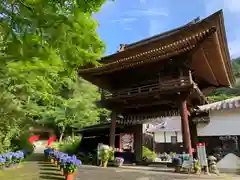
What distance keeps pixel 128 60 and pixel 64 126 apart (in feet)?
57.7

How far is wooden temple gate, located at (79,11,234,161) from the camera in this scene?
378 inches

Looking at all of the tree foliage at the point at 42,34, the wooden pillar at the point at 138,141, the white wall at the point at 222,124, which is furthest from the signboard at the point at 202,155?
the tree foliage at the point at 42,34

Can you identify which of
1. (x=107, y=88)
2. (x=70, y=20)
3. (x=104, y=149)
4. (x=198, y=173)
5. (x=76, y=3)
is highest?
(x=107, y=88)

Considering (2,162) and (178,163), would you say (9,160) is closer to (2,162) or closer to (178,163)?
(2,162)

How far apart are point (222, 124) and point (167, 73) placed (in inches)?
140

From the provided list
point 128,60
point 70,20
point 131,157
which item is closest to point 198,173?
point 128,60

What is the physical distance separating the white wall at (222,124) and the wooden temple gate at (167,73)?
99 cm

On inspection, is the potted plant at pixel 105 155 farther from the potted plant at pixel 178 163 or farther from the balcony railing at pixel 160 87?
the potted plant at pixel 178 163

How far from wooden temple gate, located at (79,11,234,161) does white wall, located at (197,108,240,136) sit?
0.99m

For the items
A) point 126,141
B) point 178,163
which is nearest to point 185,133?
point 178,163

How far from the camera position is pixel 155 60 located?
34.4ft

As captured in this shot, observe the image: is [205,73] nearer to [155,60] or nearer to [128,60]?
[155,60]

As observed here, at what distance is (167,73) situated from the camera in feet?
38.1

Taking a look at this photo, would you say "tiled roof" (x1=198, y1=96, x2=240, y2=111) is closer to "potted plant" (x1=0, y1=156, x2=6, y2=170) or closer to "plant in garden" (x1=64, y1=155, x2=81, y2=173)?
"plant in garden" (x1=64, y1=155, x2=81, y2=173)
